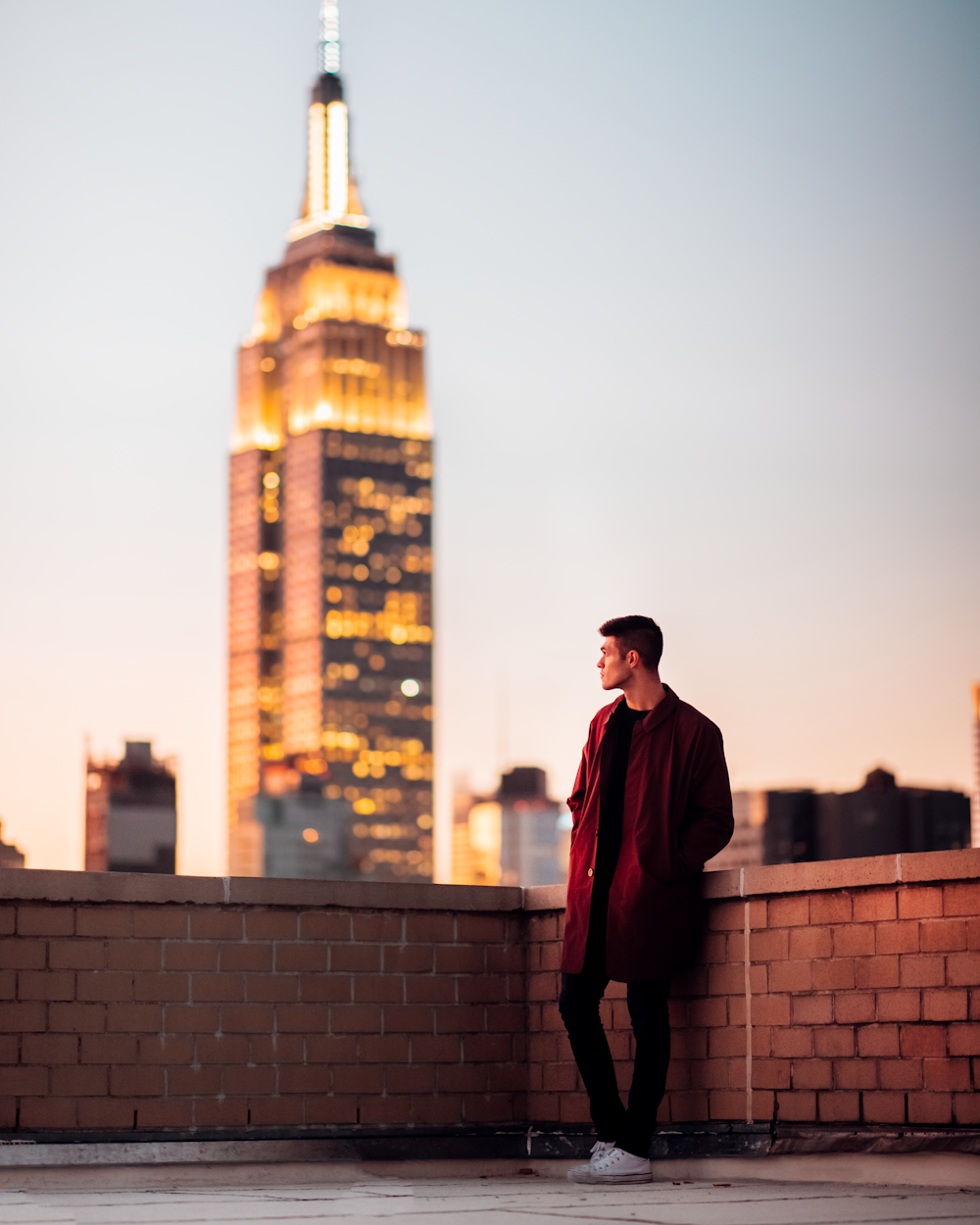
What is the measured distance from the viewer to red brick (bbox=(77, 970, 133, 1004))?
823 cm

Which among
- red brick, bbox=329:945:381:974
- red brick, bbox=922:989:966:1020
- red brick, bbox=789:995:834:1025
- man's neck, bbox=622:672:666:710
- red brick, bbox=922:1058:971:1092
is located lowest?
red brick, bbox=922:1058:971:1092

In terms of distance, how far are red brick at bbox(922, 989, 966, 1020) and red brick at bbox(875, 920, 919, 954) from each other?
0.59ft

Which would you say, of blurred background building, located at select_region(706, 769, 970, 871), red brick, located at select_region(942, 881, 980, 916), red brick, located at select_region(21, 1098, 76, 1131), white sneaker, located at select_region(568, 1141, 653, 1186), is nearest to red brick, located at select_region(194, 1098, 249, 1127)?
red brick, located at select_region(21, 1098, 76, 1131)

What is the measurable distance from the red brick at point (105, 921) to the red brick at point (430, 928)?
1249mm

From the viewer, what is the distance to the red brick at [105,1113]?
8047mm

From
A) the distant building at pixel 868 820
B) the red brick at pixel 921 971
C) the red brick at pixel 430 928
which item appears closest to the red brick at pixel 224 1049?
the red brick at pixel 430 928

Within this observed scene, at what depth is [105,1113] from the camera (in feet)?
26.5

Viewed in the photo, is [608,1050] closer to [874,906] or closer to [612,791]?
[612,791]

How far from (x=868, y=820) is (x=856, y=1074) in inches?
6856

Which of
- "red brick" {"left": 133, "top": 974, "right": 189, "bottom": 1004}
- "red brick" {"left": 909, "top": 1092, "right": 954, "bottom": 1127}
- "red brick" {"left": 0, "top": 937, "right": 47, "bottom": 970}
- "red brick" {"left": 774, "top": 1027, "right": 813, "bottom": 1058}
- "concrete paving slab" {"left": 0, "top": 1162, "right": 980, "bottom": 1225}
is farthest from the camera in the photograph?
"red brick" {"left": 133, "top": 974, "right": 189, "bottom": 1004}

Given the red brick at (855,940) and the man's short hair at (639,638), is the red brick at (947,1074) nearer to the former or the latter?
the red brick at (855,940)

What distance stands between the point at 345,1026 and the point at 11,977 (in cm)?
145

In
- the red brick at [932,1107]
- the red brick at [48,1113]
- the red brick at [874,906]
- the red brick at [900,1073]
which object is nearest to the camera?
the red brick at [932,1107]

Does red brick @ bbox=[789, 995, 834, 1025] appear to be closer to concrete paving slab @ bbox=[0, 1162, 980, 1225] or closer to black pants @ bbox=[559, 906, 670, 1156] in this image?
black pants @ bbox=[559, 906, 670, 1156]
